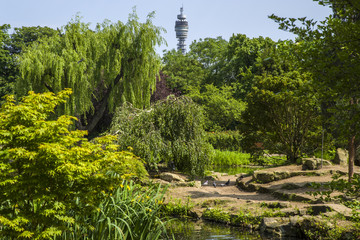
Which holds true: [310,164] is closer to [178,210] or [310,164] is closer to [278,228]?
[178,210]

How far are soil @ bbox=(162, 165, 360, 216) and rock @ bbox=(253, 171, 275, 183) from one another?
Result: 22 centimetres

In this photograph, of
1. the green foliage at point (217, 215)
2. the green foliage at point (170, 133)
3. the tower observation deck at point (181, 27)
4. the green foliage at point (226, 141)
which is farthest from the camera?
the tower observation deck at point (181, 27)

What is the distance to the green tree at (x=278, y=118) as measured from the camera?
15234 mm

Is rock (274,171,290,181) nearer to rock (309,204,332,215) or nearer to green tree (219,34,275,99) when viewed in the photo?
rock (309,204,332,215)

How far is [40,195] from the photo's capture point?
497 centimetres

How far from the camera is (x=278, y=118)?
1562 cm

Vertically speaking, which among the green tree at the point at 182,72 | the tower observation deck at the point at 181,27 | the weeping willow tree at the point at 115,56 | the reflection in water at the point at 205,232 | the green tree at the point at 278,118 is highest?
the tower observation deck at the point at 181,27

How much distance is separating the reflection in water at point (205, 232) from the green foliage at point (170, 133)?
383 centimetres

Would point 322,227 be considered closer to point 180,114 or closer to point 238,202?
point 238,202

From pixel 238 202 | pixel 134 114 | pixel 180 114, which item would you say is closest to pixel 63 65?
Answer: pixel 134 114

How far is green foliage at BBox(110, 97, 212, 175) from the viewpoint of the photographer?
12953 millimetres

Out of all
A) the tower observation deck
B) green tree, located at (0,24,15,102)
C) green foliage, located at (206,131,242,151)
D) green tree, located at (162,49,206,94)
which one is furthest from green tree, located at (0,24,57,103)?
the tower observation deck

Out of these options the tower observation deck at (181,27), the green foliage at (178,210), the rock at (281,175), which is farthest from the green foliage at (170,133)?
the tower observation deck at (181,27)

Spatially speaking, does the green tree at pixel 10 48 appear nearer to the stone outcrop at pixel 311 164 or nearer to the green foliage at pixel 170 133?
the green foliage at pixel 170 133
